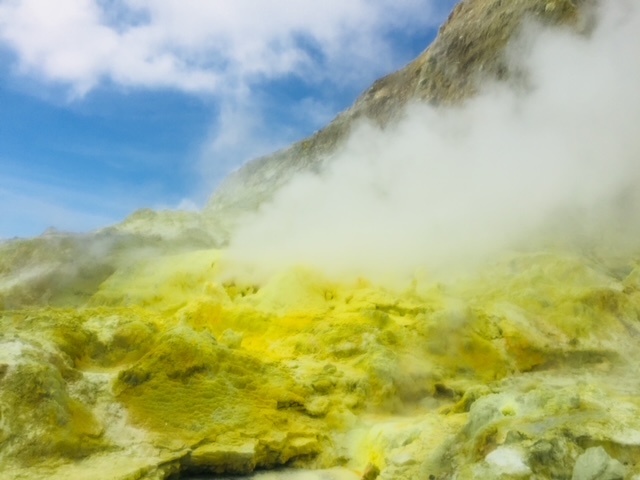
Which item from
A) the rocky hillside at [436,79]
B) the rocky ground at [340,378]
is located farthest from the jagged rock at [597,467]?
the rocky hillside at [436,79]

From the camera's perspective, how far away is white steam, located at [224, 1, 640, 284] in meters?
13.0

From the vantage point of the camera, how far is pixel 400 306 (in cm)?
1039

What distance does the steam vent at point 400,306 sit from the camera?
572 cm

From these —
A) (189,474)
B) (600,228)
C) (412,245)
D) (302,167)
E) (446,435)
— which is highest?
(302,167)

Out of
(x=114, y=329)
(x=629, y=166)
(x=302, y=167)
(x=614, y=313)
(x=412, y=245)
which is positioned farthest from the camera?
(x=302, y=167)

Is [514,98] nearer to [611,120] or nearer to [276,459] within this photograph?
[611,120]

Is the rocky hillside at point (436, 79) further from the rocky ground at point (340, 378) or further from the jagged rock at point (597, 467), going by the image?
the jagged rock at point (597, 467)

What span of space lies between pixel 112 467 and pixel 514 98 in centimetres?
1659

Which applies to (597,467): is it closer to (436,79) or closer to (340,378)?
(340,378)

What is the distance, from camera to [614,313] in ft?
34.1

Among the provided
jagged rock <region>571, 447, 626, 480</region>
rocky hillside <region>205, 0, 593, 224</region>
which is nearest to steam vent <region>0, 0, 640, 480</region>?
jagged rock <region>571, 447, 626, 480</region>

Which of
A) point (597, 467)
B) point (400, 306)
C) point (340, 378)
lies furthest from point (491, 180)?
point (597, 467)

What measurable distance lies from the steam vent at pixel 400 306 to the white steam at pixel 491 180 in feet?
0.22

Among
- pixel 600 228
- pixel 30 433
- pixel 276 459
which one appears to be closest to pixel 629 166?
pixel 600 228
